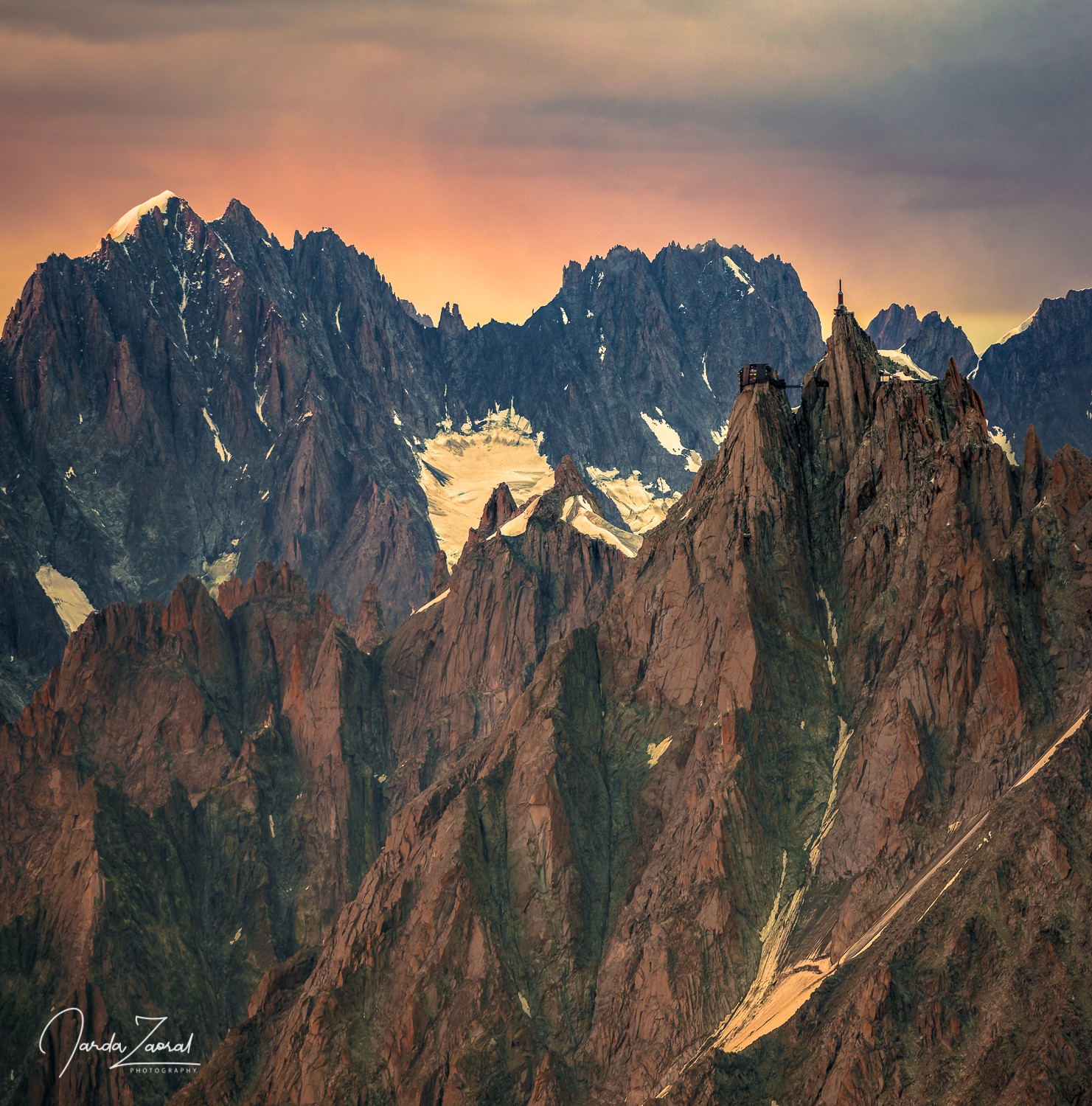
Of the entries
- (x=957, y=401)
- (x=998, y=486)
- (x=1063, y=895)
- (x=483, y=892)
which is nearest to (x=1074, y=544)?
(x=998, y=486)

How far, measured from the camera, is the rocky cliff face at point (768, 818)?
138 m

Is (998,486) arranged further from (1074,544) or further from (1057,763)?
(1057,763)

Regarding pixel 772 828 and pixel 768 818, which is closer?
pixel 772 828

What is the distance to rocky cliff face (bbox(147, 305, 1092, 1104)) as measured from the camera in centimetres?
13825

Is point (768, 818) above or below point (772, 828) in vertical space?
above

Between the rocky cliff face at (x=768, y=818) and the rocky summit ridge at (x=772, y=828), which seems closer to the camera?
the rocky summit ridge at (x=772, y=828)

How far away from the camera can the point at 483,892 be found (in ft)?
566

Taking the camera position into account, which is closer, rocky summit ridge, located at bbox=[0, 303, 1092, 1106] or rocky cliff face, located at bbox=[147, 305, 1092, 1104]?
rocky summit ridge, located at bbox=[0, 303, 1092, 1106]

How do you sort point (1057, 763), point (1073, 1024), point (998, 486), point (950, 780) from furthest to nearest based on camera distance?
1. point (998, 486)
2. point (950, 780)
3. point (1057, 763)
4. point (1073, 1024)

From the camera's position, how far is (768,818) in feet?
536

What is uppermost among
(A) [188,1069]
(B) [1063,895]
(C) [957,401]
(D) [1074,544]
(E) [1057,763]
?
(C) [957,401]

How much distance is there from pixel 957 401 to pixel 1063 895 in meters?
60.1

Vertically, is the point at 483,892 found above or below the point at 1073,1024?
above

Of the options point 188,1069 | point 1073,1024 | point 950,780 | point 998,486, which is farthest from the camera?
point 188,1069
